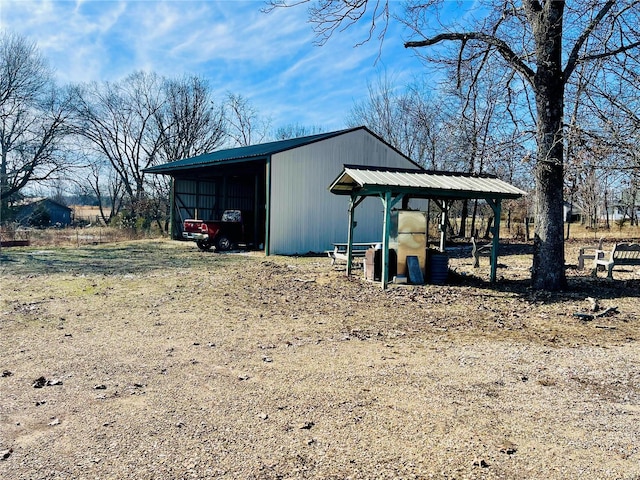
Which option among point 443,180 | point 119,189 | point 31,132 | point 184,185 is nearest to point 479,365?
point 443,180

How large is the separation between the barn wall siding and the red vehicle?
96.5 inches

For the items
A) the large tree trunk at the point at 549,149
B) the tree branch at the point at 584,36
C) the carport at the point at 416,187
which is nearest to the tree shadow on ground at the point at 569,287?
the large tree trunk at the point at 549,149

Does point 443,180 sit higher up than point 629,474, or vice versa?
point 443,180

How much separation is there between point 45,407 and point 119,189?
44467 millimetres

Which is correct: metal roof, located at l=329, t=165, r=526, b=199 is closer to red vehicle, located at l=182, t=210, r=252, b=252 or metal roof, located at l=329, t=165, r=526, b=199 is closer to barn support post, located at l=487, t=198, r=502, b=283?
barn support post, located at l=487, t=198, r=502, b=283

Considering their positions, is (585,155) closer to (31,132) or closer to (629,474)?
(629,474)

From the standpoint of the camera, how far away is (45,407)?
3508 millimetres

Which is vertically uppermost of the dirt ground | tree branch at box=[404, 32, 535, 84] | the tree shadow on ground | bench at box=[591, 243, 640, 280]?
tree branch at box=[404, 32, 535, 84]

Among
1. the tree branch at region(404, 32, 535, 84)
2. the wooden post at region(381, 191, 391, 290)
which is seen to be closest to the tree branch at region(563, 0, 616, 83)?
the tree branch at region(404, 32, 535, 84)

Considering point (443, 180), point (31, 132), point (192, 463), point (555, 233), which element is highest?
point (31, 132)

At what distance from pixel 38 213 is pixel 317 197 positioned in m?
27.8

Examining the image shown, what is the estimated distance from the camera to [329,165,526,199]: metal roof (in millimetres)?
9242

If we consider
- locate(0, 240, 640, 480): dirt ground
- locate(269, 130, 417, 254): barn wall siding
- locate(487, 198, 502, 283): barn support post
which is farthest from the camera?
locate(269, 130, 417, 254): barn wall siding

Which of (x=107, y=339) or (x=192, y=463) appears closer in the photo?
(x=192, y=463)
